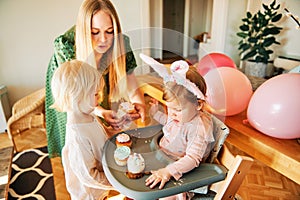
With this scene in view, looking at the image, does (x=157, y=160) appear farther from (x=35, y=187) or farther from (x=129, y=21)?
(x=129, y=21)

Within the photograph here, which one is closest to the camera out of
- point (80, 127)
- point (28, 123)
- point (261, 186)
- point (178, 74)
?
point (178, 74)

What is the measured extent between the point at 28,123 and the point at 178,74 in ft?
6.58

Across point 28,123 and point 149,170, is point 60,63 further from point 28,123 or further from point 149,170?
point 28,123

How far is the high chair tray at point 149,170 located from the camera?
0.72m

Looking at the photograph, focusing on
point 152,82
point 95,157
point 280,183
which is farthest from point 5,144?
point 280,183

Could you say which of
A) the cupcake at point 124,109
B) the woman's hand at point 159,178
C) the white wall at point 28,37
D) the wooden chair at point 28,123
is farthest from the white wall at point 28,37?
the woman's hand at point 159,178

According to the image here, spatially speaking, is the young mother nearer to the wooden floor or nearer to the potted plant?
the wooden floor

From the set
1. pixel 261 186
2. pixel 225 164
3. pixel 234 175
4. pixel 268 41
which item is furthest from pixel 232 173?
pixel 268 41

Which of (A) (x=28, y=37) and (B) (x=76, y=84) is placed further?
(A) (x=28, y=37)

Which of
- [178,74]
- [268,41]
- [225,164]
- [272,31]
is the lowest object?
[225,164]

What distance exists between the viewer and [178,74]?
2.39 feet

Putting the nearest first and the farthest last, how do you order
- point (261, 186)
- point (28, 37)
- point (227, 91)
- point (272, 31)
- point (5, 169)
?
point (227, 91) → point (5, 169) → point (261, 186) → point (28, 37) → point (272, 31)

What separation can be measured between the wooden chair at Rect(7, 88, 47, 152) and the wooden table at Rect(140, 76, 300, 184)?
1.53 metres

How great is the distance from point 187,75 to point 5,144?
231 centimetres
